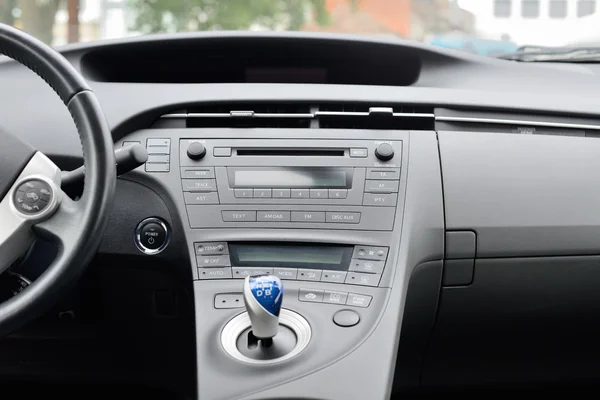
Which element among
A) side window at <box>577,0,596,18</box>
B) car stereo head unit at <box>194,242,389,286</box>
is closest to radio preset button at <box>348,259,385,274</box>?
car stereo head unit at <box>194,242,389,286</box>

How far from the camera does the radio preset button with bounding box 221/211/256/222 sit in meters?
1.57

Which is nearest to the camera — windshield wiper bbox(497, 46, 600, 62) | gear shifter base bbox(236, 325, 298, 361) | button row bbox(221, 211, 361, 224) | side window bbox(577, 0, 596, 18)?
gear shifter base bbox(236, 325, 298, 361)

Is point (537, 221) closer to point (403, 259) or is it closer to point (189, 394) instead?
point (403, 259)

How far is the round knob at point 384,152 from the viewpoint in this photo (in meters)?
1.60

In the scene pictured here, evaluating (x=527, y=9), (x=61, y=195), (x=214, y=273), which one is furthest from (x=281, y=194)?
(x=527, y=9)

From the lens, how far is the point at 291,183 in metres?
1.61

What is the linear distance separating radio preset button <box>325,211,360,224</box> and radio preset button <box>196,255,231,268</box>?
25 centimetres

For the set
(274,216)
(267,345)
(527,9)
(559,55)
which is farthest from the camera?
(527,9)

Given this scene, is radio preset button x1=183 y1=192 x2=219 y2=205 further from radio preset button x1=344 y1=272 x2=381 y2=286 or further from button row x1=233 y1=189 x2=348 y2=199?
radio preset button x1=344 y1=272 x2=381 y2=286

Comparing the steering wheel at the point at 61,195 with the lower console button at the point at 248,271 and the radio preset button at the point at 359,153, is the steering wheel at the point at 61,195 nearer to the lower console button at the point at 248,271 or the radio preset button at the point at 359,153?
the lower console button at the point at 248,271

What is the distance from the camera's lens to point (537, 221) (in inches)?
64.2

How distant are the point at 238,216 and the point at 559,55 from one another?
3.90 ft

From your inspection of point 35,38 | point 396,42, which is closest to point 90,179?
point 35,38

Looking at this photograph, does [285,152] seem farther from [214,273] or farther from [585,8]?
[585,8]
